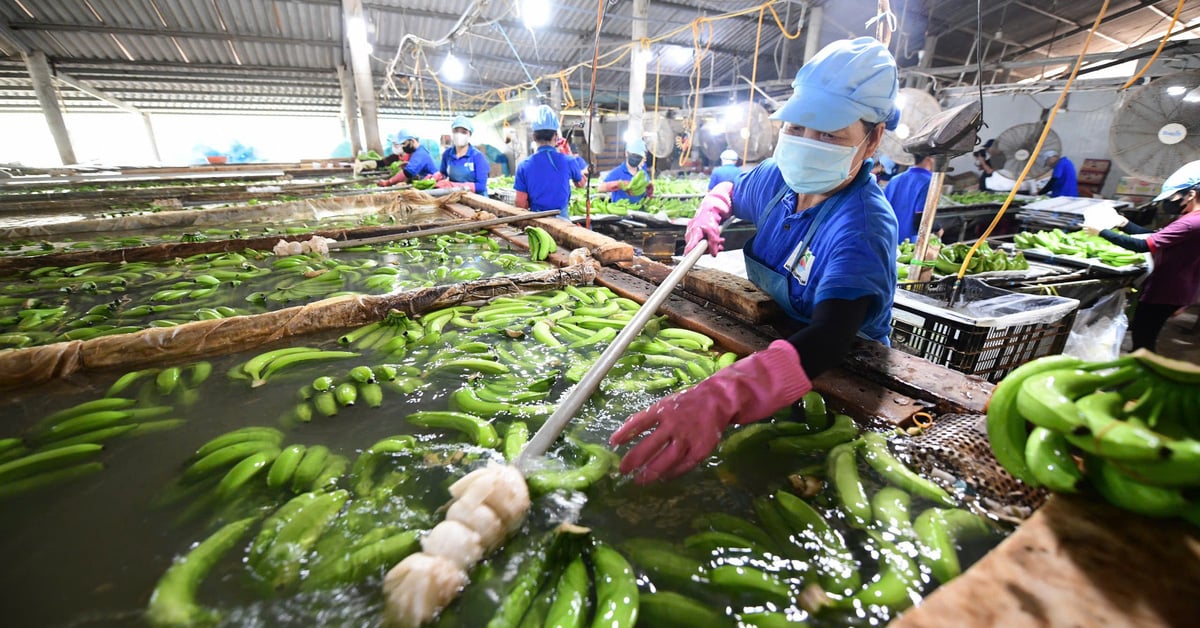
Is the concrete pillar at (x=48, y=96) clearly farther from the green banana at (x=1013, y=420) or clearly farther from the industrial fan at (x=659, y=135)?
the green banana at (x=1013, y=420)

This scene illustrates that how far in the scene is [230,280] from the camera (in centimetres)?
421

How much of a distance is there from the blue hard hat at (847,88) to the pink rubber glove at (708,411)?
149 centimetres

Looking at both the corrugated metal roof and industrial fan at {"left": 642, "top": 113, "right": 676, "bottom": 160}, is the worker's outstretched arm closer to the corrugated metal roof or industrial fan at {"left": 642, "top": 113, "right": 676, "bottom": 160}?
the corrugated metal roof

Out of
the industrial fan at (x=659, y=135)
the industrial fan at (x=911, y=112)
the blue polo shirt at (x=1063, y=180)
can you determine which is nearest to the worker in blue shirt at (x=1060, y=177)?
the blue polo shirt at (x=1063, y=180)

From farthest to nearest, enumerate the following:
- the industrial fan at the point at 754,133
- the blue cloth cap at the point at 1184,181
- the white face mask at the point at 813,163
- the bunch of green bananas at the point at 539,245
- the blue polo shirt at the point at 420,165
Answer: the industrial fan at the point at 754,133 → the blue polo shirt at the point at 420,165 → the blue cloth cap at the point at 1184,181 → the bunch of green bananas at the point at 539,245 → the white face mask at the point at 813,163

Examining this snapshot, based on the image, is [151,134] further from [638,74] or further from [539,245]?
[539,245]

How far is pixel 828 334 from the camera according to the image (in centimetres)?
212

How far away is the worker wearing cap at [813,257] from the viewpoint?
185 centimetres

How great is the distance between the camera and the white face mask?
2674mm

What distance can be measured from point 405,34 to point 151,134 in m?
24.7

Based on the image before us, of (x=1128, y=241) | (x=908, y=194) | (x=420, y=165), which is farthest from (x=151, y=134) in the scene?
(x=1128, y=241)

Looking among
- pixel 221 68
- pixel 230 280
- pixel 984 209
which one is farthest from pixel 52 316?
pixel 221 68

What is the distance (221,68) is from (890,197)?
2659cm

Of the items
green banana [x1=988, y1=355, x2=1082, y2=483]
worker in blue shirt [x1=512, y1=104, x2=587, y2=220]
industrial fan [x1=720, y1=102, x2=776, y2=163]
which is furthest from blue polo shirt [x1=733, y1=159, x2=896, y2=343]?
industrial fan [x1=720, y1=102, x2=776, y2=163]
